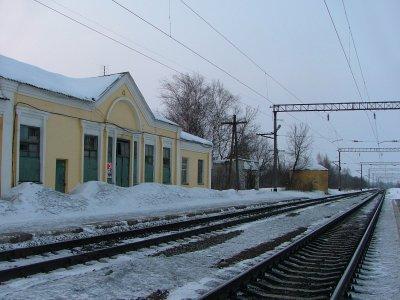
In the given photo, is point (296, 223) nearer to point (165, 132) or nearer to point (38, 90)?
point (38, 90)

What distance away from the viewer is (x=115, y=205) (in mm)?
23141

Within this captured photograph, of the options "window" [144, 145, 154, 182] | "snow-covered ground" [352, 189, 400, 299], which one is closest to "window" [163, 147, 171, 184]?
"window" [144, 145, 154, 182]

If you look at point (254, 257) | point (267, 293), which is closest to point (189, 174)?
point (254, 257)

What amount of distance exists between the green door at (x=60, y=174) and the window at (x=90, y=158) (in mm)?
1517

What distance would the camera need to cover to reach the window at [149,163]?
32344 mm

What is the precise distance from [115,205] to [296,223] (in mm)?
8487

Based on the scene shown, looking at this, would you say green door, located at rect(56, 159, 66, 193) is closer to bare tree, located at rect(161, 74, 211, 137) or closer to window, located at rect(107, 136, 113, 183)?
window, located at rect(107, 136, 113, 183)

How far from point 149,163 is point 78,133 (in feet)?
27.4

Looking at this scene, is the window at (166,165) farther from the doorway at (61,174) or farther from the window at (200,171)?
the doorway at (61,174)

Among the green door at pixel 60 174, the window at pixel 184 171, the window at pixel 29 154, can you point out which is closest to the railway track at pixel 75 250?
the window at pixel 29 154

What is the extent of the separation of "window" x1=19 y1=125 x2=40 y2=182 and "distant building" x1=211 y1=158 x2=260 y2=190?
35.1 m

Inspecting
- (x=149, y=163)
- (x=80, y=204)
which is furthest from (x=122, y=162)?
(x=80, y=204)

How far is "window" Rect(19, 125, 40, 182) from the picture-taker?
21.7 m

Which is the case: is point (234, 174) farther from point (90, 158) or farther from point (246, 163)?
point (90, 158)
